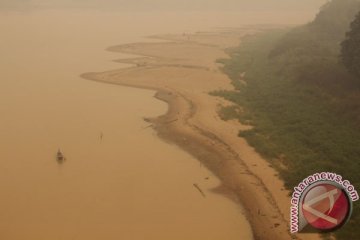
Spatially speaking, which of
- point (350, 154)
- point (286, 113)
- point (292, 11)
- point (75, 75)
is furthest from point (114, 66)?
point (292, 11)

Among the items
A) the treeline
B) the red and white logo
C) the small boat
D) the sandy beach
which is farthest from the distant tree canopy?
the small boat

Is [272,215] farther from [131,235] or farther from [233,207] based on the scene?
[131,235]

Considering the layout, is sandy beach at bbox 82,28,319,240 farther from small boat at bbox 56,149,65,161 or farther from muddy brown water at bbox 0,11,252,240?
small boat at bbox 56,149,65,161

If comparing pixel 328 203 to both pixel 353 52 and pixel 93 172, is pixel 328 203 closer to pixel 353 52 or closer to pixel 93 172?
pixel 93 172

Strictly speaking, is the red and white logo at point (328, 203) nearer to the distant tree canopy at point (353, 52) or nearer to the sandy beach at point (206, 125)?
the sandy beach at point (206, 125)

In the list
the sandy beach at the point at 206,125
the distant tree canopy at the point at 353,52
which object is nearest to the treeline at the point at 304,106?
the distant tree canopy at the point at 353,52

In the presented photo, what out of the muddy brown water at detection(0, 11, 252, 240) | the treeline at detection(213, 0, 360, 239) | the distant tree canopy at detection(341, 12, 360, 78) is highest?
the distant tree canopy at detection(341, 12, 360, 78)

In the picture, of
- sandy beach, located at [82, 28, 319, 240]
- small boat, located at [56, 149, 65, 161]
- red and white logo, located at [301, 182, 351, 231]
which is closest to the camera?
red and white logo, located at [301, 182, 351, 231]
